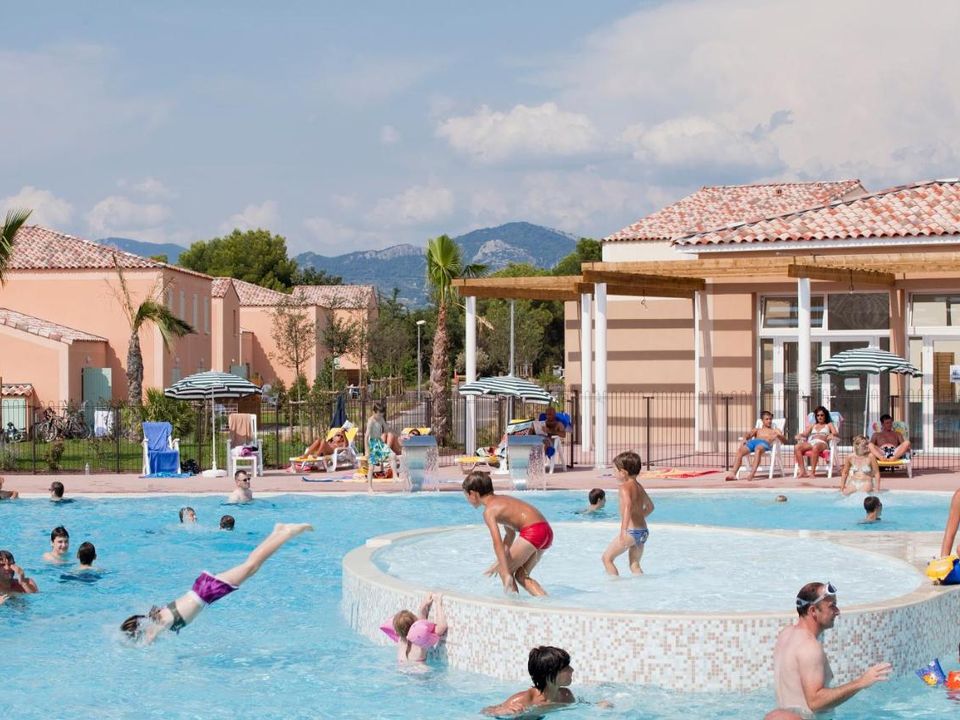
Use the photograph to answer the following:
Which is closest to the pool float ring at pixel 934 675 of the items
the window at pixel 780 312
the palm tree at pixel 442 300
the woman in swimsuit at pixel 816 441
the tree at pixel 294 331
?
the woman in swimsuit at pixel 816 441

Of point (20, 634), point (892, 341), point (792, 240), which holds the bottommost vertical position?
point (20, 634)

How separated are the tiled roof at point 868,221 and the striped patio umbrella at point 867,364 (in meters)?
3.43

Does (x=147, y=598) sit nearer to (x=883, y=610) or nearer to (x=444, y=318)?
(x=883, y=610)

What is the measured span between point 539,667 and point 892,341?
755 inches

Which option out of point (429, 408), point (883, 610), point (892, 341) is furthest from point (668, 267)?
point (883, 610)

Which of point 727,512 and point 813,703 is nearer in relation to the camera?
point 813,703

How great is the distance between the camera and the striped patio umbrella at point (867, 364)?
22828 mm

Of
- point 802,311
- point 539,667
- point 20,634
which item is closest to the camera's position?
point 539,667

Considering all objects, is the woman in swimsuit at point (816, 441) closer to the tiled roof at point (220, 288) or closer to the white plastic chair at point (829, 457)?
the white plastic chair at point (829, 457)

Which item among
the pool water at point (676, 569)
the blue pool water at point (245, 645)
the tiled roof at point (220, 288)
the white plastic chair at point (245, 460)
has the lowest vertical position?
the blue pool water at point (245, 645)

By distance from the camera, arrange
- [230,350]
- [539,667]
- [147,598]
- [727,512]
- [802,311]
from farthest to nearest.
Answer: [230,350], [802,311], [727,512], [147,598], [539,667]

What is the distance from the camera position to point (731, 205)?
38.7 meters

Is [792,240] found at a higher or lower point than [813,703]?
higher

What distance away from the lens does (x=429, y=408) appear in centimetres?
2942
